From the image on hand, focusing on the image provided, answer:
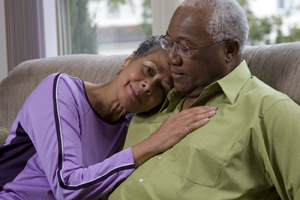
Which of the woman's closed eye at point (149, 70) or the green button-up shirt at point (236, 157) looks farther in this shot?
the woman's closed eye at point (149, 70)

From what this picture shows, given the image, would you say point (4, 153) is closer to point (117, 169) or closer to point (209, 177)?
point (117, 169)

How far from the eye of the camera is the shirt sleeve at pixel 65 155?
1.43m

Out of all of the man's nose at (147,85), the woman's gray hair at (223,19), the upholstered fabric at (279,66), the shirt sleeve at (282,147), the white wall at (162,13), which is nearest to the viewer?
the shirt sleeve at (282,147)

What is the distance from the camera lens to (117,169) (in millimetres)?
1441

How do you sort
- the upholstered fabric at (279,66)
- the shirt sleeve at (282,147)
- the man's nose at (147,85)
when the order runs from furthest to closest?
the man's nose at (147,85)
the upholstered fabric at (279,66)
the shirt sleeve at (282,147)

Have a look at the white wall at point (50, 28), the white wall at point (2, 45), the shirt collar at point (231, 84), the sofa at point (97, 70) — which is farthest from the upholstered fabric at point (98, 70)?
the white wall at point (2, 45)

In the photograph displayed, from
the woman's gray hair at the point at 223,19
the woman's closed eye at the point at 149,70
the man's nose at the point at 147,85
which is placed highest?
the woman's gray hair at the point at 223,19

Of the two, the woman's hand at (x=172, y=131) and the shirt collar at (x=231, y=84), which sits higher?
the shirt collar at (x=231, y=84)

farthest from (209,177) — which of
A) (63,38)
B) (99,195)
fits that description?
(63,38)

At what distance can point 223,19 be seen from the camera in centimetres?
140

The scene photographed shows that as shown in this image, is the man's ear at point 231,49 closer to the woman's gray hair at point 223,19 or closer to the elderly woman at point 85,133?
the woman's gray hair at point 223,19

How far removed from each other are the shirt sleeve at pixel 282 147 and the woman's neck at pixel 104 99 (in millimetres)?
725

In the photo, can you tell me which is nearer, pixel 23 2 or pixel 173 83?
pixel 173 83

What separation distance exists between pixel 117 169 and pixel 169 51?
0.48m
